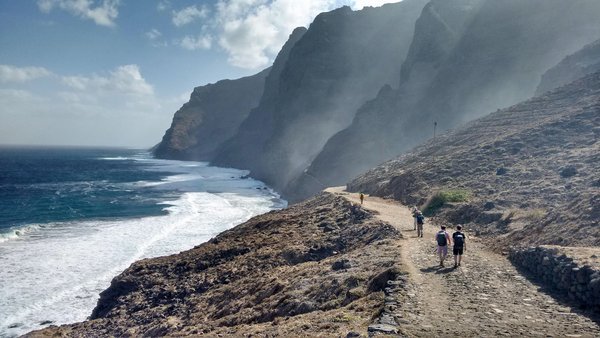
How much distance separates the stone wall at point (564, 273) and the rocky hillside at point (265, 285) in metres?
3.97

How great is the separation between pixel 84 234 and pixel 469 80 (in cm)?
5773

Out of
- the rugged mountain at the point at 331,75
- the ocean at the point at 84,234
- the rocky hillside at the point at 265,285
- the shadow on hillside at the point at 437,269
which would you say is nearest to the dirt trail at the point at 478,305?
the shadow on hillside at the point at 437,269

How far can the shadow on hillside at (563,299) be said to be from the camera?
9.27 m

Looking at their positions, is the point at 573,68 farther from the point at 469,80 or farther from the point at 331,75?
the point at 331,75

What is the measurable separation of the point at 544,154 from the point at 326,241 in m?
15.8

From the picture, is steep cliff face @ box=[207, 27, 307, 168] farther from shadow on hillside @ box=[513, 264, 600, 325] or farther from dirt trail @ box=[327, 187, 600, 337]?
shadow on hillside @ box=[513, 264, 600, 325]

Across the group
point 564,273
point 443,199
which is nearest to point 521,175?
point 443,199

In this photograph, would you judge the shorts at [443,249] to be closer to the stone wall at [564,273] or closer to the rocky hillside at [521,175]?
the stone wall at [564,273]

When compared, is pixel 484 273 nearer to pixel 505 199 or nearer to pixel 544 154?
pixel 505 199

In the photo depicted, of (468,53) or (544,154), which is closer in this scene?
(544,154)

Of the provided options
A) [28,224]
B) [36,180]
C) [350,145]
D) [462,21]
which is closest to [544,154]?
[350,145]

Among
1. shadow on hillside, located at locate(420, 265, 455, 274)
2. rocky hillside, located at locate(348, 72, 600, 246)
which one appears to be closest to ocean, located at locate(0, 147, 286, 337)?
shadow on hillside, located at locate(420, 265, 455, 274)

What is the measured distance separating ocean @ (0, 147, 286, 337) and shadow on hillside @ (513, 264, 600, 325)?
20434mm

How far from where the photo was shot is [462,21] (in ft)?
273
